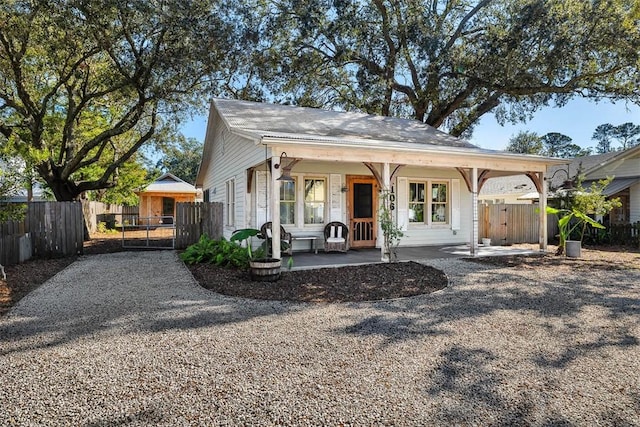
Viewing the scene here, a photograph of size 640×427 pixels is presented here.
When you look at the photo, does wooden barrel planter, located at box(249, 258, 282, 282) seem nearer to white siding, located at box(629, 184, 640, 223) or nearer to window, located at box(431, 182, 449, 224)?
window, located at box(431, 182, 449, 224)

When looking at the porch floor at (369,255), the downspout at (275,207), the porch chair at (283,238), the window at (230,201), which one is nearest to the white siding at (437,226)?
the porch floor at (369,255)

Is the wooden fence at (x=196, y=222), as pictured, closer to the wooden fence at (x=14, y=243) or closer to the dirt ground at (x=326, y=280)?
the dirt ground at (x=326, y=280)

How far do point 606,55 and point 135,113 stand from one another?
17.8 m

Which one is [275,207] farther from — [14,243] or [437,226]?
[437,226]

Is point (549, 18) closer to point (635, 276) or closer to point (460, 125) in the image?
point (460, 125)

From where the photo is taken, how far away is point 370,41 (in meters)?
16.6

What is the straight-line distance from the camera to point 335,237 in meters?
10.4

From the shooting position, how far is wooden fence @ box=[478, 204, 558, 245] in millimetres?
13250

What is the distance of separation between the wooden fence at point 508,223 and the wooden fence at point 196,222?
9.11 meters

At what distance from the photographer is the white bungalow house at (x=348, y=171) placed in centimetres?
805

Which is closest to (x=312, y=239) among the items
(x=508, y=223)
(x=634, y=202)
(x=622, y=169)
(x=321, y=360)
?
(x=321, y=360)

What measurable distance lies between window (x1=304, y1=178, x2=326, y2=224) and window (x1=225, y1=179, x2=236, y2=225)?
7.28 ft

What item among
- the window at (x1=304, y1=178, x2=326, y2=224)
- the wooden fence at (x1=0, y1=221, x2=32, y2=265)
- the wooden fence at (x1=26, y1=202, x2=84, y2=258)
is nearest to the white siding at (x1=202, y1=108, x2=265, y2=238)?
the window at (x1=304, y1=178, x2=326, y2=224)

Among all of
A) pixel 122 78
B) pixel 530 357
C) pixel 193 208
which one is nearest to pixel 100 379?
pixel 530 357
